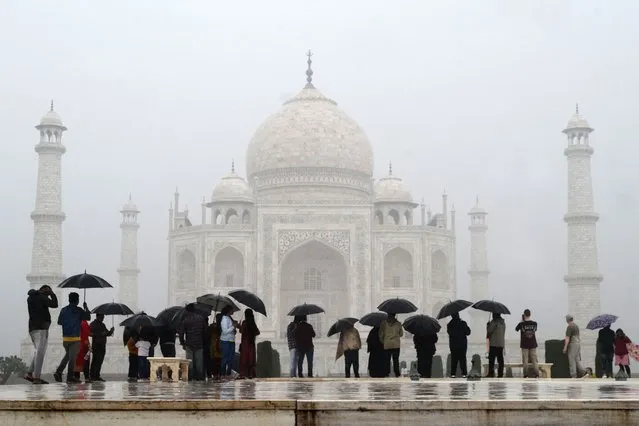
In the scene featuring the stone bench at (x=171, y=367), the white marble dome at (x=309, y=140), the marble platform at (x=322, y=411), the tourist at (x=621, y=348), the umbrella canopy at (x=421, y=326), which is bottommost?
the marble platform at (x=322, y=411)

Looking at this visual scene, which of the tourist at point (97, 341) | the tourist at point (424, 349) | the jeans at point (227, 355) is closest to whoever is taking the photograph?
the tourist at point (97, 341)

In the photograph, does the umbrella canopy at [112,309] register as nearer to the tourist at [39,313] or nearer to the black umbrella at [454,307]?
the tourist at [39,313]

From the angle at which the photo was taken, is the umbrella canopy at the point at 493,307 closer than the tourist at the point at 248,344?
No

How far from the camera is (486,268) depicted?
41219 mm

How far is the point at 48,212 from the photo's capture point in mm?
33594

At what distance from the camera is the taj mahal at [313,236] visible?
3366 centimetres

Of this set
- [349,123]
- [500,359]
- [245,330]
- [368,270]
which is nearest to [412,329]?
[500,359]

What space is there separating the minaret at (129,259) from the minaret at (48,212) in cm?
625

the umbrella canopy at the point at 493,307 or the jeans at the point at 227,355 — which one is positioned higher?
the umbrella canopy at the point at 493,307

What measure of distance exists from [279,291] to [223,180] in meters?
6.69

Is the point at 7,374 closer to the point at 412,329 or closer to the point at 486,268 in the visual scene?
the point at 412,329

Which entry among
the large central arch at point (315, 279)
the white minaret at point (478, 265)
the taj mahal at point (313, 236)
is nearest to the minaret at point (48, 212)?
the taj mahal at point (313, 236)

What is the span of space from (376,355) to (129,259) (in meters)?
28.1

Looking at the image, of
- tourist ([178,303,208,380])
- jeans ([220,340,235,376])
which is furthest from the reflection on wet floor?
jeans ([220,340,235,376])
